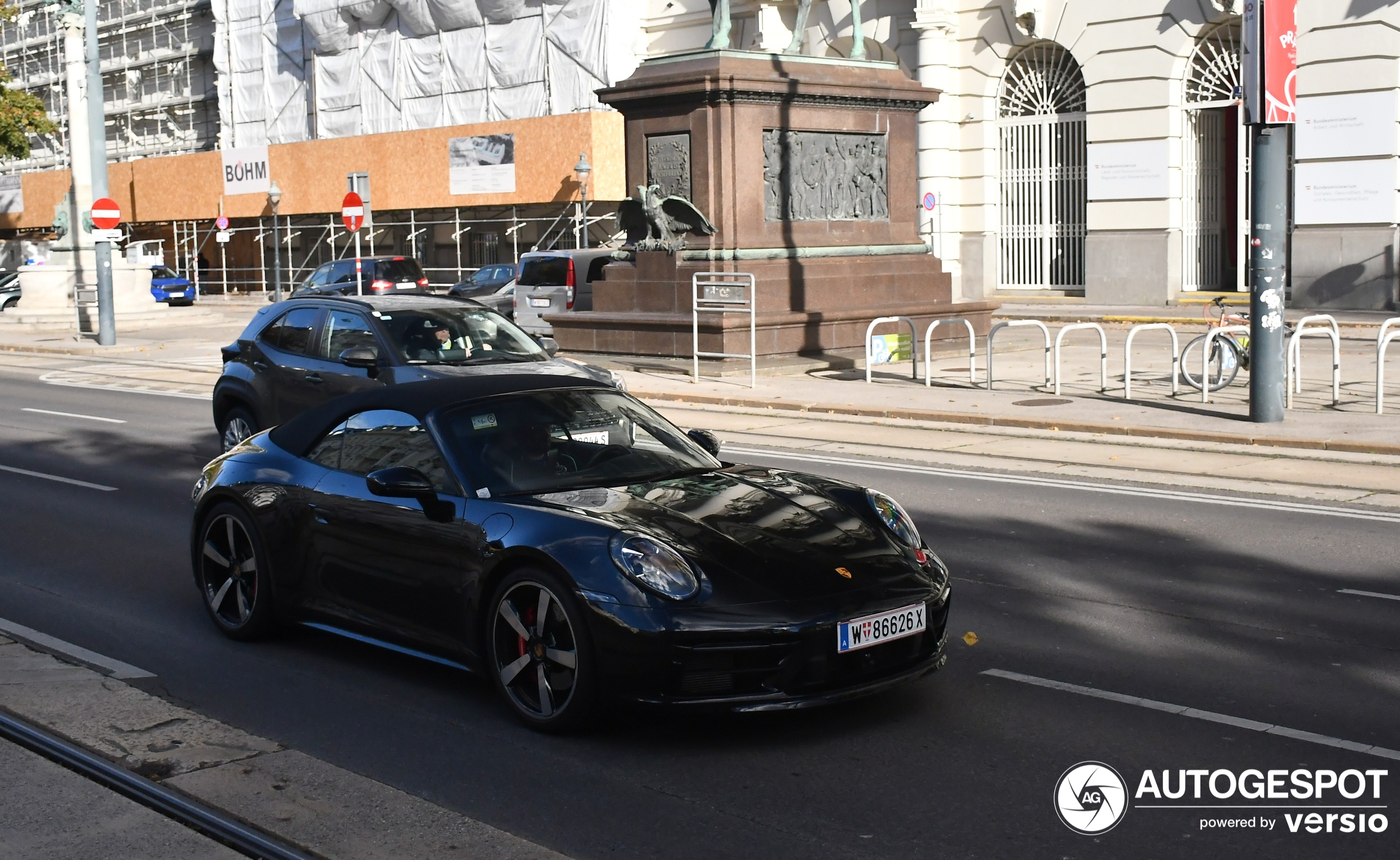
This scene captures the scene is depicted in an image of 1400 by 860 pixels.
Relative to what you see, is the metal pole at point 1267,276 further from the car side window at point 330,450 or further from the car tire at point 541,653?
the car tire at point 541,653

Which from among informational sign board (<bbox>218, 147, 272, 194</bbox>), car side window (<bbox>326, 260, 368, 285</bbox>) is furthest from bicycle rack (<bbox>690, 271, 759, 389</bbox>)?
informational sign board (<bbox>218, 147, 272, 194</bbox>)

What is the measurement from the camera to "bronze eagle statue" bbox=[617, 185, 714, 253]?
73.2 ft

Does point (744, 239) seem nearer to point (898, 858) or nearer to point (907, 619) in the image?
point (907, 619)

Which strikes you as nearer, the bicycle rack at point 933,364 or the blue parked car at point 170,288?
Result: the bicycle rack at point 933,364

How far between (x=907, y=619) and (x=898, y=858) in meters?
1.40

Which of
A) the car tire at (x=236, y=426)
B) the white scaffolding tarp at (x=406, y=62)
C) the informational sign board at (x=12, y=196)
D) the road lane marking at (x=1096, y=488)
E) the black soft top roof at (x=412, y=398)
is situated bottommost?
the road lane marking at (x=1096, y=488)

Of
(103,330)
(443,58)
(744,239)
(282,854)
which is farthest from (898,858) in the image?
(443,58)

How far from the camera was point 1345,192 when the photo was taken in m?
31.5

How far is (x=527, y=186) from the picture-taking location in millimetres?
46719

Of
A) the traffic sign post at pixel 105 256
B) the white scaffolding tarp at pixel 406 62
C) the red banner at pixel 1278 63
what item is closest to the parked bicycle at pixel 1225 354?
the red banner at pixel 1278 63

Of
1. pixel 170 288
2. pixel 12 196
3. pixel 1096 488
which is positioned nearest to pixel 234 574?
pixel 1096 488

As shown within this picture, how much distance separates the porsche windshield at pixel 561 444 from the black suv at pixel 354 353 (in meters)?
5.52

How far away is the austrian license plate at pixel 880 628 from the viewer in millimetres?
5805

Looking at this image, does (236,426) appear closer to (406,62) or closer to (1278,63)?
(1278,63)
